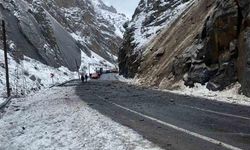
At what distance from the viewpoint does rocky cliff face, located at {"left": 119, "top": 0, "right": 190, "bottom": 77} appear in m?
55.9

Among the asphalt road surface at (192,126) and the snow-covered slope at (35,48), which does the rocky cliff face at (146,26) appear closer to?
the snow-covered slope at (35,48)

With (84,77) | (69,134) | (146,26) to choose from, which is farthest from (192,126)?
(84,77)

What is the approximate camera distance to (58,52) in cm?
9338

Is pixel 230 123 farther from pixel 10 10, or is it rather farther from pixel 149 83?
pixel 10 10

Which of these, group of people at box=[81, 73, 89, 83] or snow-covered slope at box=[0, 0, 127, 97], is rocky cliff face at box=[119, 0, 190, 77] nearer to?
group of people at box=[81, 73, 89, 83]

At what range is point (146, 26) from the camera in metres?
62.2

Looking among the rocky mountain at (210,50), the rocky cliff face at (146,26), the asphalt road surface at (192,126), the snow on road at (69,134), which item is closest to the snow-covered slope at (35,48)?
the rocky cliff face at (146,26)

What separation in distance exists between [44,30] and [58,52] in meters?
5.45

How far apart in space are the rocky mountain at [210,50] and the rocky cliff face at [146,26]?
13.0 meters

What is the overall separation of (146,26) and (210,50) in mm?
33485

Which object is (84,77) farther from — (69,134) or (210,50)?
(69,134)

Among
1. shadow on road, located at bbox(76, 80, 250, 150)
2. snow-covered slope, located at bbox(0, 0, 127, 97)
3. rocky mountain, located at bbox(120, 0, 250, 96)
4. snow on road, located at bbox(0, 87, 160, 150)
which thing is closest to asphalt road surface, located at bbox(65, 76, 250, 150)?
shadow on road, located at bbox(76, 80, 250, 150)

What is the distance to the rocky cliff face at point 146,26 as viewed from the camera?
5588cm

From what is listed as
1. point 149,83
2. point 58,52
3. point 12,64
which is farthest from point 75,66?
point 149,83
